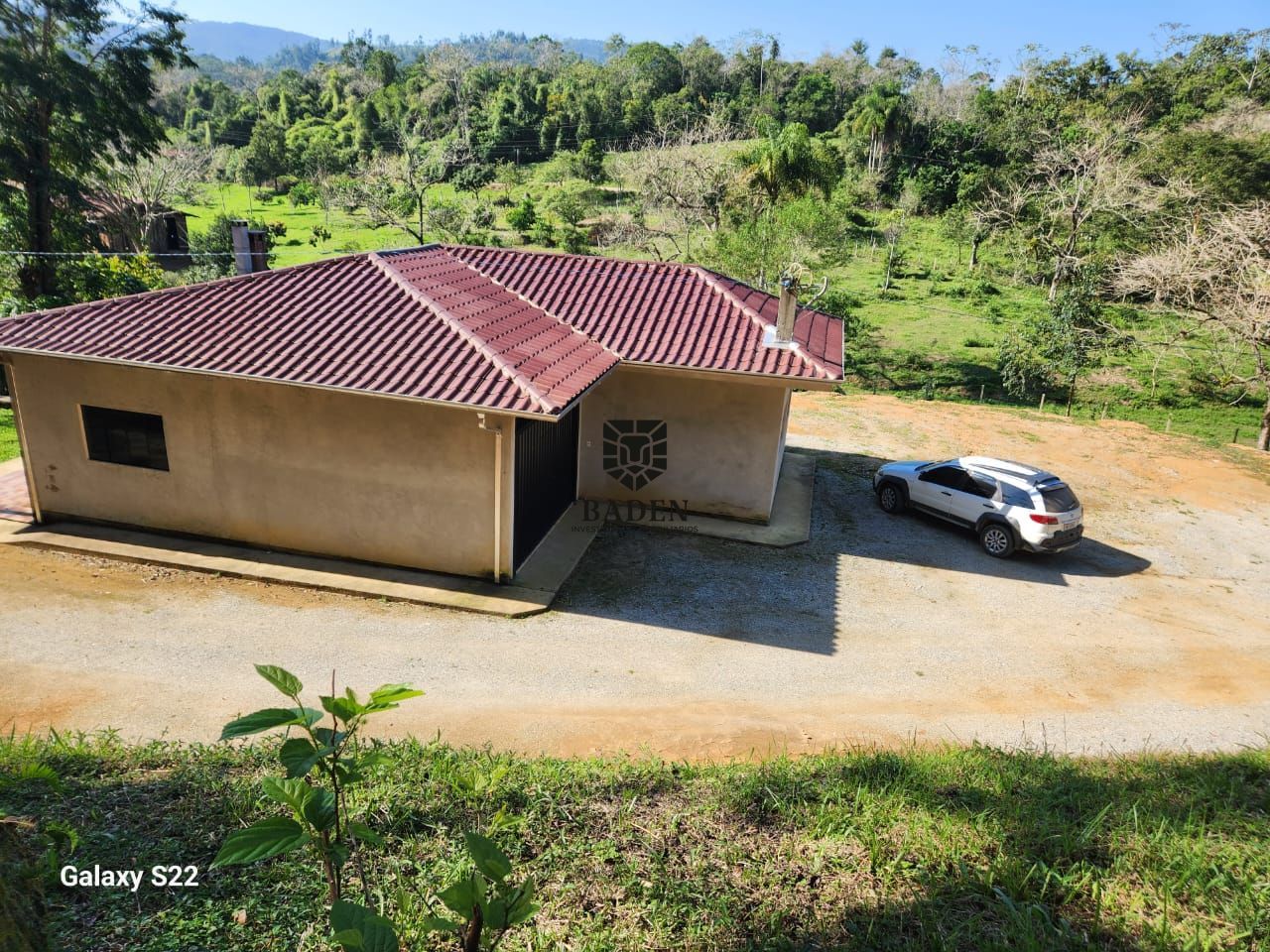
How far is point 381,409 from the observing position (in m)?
11.0

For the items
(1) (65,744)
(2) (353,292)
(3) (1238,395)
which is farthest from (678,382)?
(3) (1238,395)

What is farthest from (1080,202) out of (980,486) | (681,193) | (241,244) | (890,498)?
(241,244)

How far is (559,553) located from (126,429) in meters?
6.94

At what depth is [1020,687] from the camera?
377 inches

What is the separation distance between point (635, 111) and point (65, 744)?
80187mm

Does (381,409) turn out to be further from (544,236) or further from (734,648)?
(544,236)

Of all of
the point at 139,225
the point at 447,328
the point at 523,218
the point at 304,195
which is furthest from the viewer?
the point at 304,195

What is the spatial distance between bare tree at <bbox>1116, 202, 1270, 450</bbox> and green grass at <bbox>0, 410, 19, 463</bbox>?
3057cm

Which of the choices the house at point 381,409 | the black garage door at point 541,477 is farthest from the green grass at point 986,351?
the black garage door at point 541,477

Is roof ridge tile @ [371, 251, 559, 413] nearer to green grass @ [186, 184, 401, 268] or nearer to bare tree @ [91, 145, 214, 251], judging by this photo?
bare tree @ [91, 145, 214, 251]

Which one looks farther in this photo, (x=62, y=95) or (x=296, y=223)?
(x=296, y=223)

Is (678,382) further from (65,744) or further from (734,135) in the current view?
(734,135)

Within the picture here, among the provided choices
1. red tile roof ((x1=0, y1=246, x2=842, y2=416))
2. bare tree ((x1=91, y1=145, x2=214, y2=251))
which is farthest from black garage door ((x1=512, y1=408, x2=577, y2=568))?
bare tree ((x1=91, y1=145, x2=214, y2=251))

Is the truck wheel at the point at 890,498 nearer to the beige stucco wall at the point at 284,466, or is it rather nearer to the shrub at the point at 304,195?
the beige stucco wall at the point at 284,466
